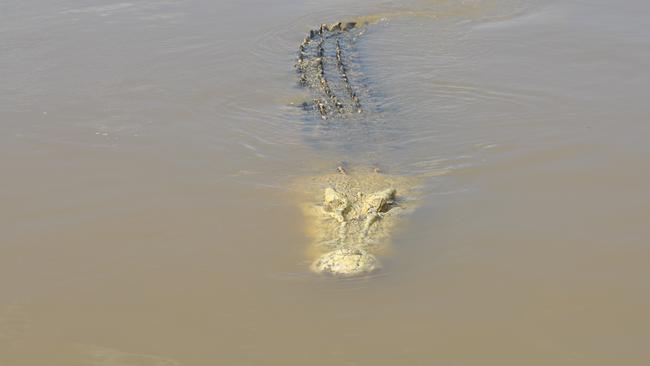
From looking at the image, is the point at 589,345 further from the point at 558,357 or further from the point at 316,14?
the point at 316,14

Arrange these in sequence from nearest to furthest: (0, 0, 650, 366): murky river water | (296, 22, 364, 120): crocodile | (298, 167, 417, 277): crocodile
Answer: (0, 0, 650, 366): murky river water < (298, 167, 417, 277): crocodile < (296, 22, 364, 120): crocodile

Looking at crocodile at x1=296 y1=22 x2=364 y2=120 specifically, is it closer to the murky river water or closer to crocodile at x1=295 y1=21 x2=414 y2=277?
crocodile at x1=295 y1=21 x2=414 y2=277

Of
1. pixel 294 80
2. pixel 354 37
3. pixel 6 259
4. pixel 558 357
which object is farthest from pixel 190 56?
pixel 558 357

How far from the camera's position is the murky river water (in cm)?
494

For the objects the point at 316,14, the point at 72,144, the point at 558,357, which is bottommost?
the point at 558,357

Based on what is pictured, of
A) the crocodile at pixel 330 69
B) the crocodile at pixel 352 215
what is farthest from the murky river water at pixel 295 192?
the crocodile at pixel 330 69

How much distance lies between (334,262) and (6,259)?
8.09 feet

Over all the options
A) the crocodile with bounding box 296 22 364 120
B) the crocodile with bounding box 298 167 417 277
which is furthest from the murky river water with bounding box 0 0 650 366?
the crocodile with bounding box 296 22 364 120

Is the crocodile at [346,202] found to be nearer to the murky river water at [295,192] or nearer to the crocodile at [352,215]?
the crocodile at [352,215]

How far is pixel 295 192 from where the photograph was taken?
6844mm

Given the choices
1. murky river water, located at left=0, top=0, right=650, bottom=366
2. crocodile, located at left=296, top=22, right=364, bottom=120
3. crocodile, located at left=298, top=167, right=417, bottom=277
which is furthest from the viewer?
crocodile, located at left=296, top=22, right=364, bottom=120

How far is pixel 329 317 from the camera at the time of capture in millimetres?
5070

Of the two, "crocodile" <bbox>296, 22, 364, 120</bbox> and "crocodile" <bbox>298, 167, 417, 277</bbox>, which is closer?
"crocodile" <bbox>298, 167, 417, 277</bbox>

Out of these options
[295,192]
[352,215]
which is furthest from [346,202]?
[295,192]
